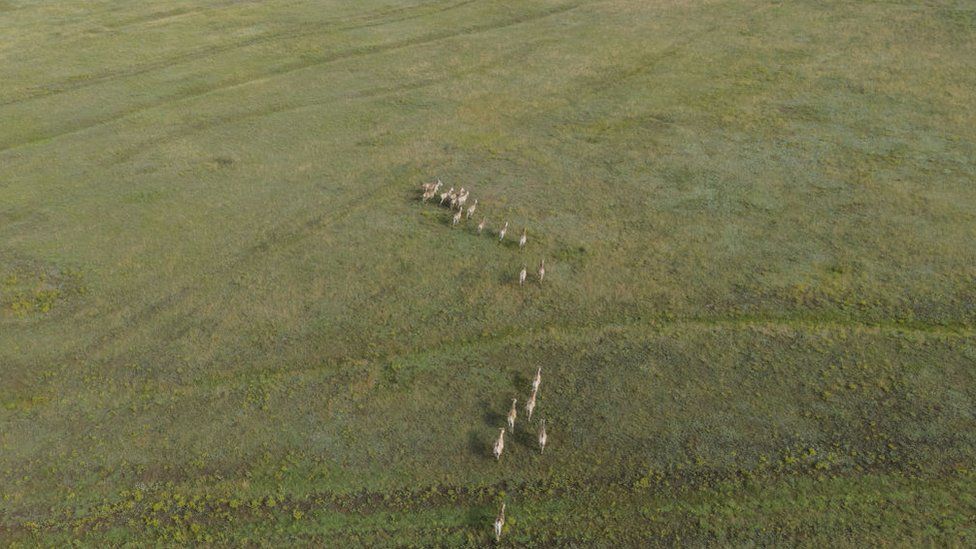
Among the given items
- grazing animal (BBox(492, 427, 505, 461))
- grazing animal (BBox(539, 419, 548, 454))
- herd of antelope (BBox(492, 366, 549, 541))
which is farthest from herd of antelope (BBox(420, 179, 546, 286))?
grazing animal (BBox(492, 427, 505, 461))

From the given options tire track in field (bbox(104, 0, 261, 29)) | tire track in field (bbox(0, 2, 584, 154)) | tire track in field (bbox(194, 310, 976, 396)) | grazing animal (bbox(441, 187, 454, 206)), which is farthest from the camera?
tire track in field (bbox(104, 0, 261, 29))

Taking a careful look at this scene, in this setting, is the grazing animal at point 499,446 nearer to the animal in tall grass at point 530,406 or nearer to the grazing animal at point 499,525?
the animal in tall grass at point 530,406

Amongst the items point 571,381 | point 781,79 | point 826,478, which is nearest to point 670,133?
point 781,79

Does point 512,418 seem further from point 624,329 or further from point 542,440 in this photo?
point 624,329

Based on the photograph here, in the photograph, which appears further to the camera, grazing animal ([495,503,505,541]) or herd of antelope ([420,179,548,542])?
herd of antelope ([420,179,548,542])

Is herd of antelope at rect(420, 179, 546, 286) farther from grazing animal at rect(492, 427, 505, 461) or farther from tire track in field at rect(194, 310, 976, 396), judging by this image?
grazing animal at rect(492, 427, 505, 461)

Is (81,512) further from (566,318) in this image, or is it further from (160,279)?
(566,318)

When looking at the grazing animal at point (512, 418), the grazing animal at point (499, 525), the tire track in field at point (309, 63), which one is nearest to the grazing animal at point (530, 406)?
the grazing animal at point (512, 418)

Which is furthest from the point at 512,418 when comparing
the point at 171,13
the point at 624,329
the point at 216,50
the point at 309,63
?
the point at 171,13
